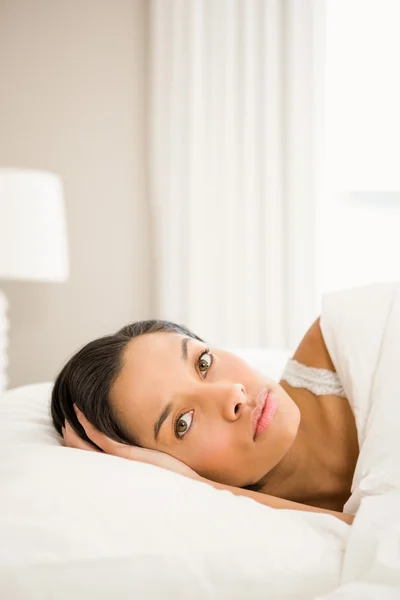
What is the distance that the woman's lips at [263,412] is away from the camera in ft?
3.87

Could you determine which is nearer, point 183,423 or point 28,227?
point 183,423

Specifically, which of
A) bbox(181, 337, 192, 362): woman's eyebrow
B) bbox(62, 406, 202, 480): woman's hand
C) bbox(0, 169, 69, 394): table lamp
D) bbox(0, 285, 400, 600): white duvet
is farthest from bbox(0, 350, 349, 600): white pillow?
bbox(0, 169, 69, 394): table lamp

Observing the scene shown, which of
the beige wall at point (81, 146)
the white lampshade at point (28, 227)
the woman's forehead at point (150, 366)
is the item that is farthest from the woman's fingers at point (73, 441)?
the beige wall at point (81, 146)

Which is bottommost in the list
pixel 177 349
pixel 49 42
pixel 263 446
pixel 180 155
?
pixel 263 446

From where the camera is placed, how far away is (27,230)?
109 inches

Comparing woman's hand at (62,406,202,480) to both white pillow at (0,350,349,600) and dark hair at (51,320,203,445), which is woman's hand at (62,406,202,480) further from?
white pillow at (0,350,349,600)

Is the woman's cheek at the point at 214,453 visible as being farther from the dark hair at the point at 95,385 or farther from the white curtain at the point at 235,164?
the white curtain at the point at 235,164

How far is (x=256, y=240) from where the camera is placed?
10.9 feet

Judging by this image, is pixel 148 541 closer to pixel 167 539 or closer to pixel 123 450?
pixel 167 539

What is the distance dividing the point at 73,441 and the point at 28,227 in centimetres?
176

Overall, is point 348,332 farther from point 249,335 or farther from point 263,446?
point 249,335

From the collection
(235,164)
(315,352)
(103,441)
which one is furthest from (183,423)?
(235,164)

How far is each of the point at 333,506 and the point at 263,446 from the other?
11.1 inches

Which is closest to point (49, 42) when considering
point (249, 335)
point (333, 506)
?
point (249, 335)
